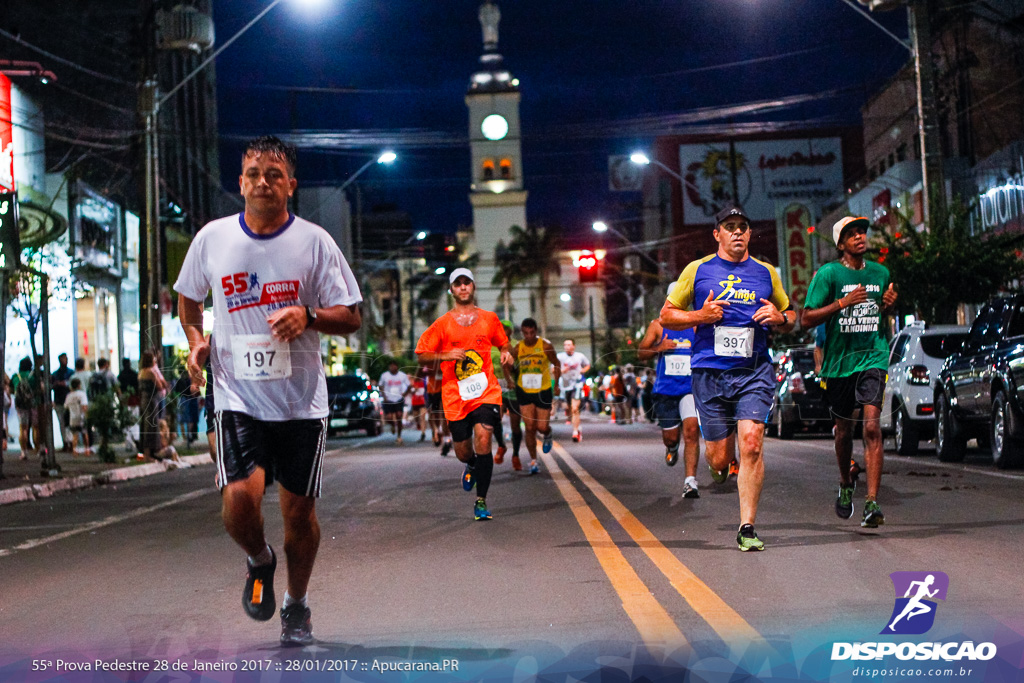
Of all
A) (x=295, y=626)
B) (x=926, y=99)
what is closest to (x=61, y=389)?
(x=926, y=99)

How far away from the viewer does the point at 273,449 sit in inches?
220

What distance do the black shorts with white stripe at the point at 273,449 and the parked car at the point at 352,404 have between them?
82.6 feet

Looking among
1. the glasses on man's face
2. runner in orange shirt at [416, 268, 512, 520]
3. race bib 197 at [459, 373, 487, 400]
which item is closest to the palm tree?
runner in orange shirt at [416, 268, 512, 520]

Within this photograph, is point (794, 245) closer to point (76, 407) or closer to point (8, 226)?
point (76, 407)

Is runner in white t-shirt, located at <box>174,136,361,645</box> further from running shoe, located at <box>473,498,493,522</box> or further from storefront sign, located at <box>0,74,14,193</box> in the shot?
storefront sign, located at <box>0,74,14,193</box>

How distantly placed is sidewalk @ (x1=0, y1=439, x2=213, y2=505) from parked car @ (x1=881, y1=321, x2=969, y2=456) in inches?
432

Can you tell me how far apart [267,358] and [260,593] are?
94 centimetres

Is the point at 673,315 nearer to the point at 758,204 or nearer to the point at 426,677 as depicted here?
the point at 426,677

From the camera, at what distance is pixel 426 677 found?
4.93 meters

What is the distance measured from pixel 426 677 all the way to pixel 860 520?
5683 millimetres

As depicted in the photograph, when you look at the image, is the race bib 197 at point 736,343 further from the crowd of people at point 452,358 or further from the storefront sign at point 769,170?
the storefront sign at point 769,170

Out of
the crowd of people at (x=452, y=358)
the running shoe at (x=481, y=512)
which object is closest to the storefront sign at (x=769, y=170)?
the crowd of people at (x=452, y=358)

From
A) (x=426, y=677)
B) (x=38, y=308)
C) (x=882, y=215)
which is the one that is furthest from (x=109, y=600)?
(x=882, y=215)

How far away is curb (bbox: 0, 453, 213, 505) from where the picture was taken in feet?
52.6
